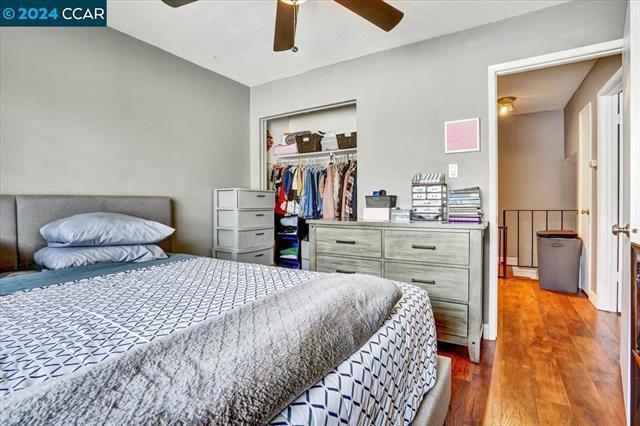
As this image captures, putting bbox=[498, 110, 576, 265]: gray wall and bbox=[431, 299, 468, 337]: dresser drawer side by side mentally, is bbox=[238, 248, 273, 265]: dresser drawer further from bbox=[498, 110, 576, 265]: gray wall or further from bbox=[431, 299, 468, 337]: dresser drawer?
bbox=[498, 110, 576, 265]: gray wall

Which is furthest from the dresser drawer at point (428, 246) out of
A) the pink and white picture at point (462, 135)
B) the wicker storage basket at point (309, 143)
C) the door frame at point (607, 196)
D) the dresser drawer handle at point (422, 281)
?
the door frame at point (607, 196)

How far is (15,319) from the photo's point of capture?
96cm

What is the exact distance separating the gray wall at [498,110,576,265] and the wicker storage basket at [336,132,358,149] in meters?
3.13

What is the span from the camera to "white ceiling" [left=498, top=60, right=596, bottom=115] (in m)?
3.20

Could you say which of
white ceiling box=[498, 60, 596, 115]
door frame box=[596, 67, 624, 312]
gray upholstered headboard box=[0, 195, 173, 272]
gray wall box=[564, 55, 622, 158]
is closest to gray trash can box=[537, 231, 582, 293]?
door frame box=[596, 67, 624, 312]

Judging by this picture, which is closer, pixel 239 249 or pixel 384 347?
pixel 384 347

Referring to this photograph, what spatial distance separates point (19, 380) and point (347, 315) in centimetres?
72

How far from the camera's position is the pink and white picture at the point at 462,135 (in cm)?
239

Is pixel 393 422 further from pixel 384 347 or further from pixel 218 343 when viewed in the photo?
pixel 218 343

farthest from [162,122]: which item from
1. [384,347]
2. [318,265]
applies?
[384,347]

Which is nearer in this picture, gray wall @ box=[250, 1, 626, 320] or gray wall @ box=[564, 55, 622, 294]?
gray wall @ box=[250, 1, 626, 320]

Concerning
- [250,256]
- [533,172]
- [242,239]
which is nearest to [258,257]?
[250,256]

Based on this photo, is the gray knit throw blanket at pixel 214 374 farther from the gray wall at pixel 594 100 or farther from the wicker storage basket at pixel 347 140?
the gray wall at pixel 594 100

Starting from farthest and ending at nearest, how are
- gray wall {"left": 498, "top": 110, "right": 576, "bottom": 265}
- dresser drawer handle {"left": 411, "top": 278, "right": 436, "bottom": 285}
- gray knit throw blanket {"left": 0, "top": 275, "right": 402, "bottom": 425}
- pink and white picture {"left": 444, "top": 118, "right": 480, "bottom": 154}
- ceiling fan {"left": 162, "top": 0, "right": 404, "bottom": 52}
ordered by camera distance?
1. gray wall {"left": 498, "top": 110, "right": 576, "bottom": 265}
2. pink and white picture {"left": 444, "top": 118, "right": 480, "bottom": 154}
3. dresser drawer handle {"left": 411, "top": 278, "right": 436, "bottom": 285}
4. ceiling fan {"left": 162, "top": 0, "right": 404, "bottom": 52}
5. gray knit throw blanket {"left": 0, "top": 275, "right": 402, "bottom": 425}
